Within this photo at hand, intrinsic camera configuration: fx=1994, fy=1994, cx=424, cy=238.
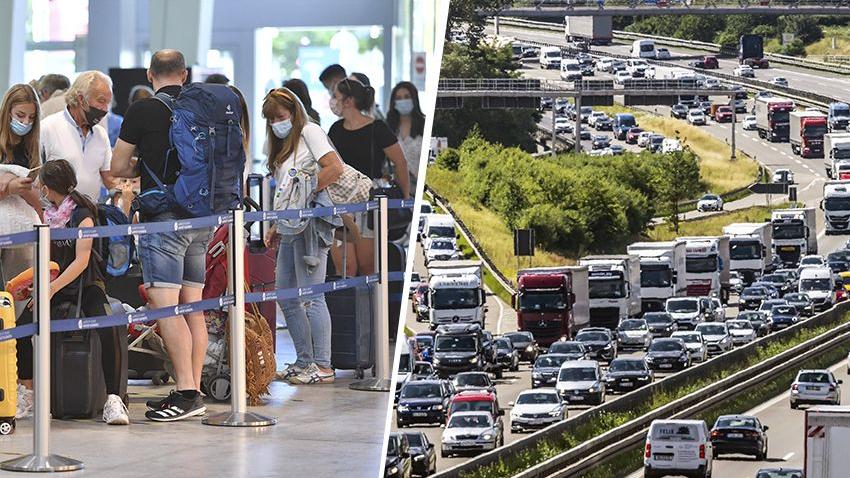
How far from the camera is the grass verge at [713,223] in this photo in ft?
280

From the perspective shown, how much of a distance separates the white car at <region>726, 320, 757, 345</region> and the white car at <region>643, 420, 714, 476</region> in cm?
1739

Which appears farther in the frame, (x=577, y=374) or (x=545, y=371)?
(x=545, y=371)

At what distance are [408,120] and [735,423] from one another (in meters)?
29.7

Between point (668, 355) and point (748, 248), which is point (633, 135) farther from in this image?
point (668, 355)

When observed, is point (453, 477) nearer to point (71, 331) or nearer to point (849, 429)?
point (849, 429)

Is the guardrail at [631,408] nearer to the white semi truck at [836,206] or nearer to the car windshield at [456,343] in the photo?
the car windshield at [456,343]

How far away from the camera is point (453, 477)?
31.6 m

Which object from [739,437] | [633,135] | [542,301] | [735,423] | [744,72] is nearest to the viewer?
[739,437]

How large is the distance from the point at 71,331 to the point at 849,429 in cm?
1423

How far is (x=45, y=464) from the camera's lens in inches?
311

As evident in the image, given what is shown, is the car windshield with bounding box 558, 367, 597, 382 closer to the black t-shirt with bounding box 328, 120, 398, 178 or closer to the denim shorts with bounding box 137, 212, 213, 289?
the black t-shirt with bounding box 328, 120, 398, 178

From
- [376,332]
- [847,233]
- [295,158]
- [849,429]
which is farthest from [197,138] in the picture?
[847,233]

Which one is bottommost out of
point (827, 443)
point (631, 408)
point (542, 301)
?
point (631, 408)

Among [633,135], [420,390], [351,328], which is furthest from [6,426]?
[633,135]
